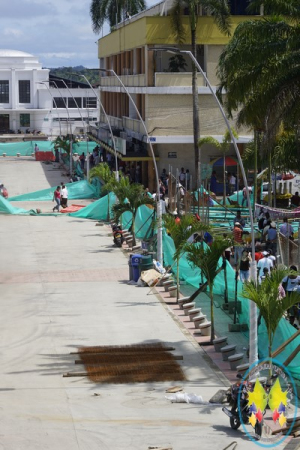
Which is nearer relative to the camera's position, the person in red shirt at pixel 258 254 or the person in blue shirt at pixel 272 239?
the person in red shirt at pixel 258 254

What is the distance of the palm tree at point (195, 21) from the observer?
46.9 metres

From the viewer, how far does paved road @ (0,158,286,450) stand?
54.6 ft

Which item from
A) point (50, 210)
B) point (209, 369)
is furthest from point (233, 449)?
point (50, 210)

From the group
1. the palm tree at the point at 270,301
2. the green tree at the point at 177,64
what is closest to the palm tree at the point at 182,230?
the palm tree at the point at 270,301

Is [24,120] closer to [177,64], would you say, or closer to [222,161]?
[177,64]

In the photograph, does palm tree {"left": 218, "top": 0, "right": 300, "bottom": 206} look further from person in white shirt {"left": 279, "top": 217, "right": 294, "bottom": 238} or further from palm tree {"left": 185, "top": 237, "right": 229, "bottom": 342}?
person in white shirt {"left": 279, "top": 217, "right": 294, "bottom": 238}

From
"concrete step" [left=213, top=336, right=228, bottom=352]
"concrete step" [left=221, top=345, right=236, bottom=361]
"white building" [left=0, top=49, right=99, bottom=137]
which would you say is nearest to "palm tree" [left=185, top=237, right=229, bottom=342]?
"concrete step" [left=213, top=336, right=228, bottom=352]

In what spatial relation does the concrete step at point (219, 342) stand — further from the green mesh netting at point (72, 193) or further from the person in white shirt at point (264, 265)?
the green mesh netting at point (72, 193)

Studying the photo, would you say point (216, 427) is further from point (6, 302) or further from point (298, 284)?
point (6, 302)

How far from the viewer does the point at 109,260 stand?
115 feet

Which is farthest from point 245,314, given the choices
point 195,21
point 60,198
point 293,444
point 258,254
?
point 195,21

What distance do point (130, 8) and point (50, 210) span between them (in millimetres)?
27875

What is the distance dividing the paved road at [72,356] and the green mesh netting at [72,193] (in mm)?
14272

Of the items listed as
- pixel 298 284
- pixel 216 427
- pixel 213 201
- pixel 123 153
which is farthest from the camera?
pixel 123 153
